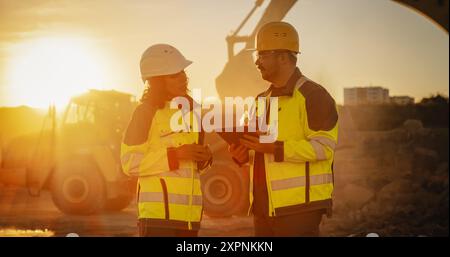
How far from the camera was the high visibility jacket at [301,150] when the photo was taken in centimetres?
407

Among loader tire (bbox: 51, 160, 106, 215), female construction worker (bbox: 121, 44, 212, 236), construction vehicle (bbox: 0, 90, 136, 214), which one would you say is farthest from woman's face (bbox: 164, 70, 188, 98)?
loader tire (bbox: 51, 160, 106, 215)

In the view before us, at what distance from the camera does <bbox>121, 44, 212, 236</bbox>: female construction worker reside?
411 cm

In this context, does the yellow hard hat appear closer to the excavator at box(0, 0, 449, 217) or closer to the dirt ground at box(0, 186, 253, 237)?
the dirt ground at box(0, 186, 253, 237)

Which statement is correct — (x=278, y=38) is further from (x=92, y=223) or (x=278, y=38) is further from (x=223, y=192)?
(x=92, y=223)

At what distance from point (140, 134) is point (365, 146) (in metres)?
18.4

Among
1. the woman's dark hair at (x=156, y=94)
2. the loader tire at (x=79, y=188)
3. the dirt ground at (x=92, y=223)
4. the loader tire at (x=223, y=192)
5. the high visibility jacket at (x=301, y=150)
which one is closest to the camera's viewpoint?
the high visibility jacket at (x=301, y=150)

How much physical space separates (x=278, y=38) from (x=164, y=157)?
0.95 m

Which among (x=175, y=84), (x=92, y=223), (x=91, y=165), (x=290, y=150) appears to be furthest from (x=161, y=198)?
(x=91, y=165)

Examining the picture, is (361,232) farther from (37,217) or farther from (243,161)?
(243,161)

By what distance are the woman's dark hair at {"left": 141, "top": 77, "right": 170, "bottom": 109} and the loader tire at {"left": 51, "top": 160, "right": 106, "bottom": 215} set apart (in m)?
6.94

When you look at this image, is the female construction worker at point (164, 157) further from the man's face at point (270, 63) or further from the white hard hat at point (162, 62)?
the man's face at point (270, 63)

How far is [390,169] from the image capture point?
735 inches

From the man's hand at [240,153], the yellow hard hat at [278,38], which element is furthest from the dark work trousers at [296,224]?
the yellow hard hat at [278,38]
